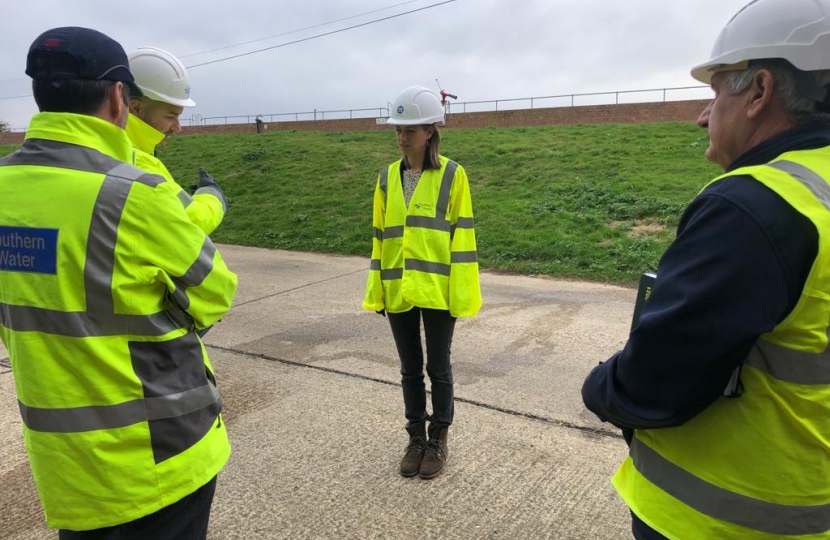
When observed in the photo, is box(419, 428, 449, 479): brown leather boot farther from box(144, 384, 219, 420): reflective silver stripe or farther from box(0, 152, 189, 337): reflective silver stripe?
box(0, 152, 189, 337): reflective silver stripe

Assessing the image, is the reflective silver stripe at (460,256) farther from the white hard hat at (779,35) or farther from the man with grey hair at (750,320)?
the white hard hat at (779,35)

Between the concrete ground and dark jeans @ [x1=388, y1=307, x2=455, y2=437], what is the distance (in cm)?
29

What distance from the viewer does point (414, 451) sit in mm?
3348

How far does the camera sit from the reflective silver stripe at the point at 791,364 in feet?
Result: 4.04

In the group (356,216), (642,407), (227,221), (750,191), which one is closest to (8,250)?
(642,407)

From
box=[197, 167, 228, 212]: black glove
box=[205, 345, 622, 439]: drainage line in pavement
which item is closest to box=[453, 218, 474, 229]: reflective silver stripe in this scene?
box=[197, 167, 228, 212]: black glove

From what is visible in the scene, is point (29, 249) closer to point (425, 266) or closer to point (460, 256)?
point (425, 266)

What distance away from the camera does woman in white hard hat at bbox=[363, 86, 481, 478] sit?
3207mm

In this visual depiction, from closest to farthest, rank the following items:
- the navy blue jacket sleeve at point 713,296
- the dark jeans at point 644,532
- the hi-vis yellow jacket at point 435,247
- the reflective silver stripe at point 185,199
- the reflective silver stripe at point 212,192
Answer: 1. the navy blue jacket sleeve at point 713,296
2. the dark jeans at point 644,532
3. the reflective silver stripe at point 185,199
4. the reflective silver stripe at point 212,192
5. the hi-vis yellow jacket at point 435,247

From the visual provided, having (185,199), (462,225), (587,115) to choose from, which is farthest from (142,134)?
(587,115)

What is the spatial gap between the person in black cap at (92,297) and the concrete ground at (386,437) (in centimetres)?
140

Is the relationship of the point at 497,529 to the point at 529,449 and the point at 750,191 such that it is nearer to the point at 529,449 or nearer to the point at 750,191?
the point at 529,449

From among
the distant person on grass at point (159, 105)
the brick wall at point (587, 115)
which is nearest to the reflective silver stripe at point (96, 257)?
the distant person on grass at point (159, 105)

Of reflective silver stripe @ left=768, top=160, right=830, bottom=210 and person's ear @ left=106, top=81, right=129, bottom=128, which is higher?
person's ear @ left=106, top=81, right=129, bottom=128
